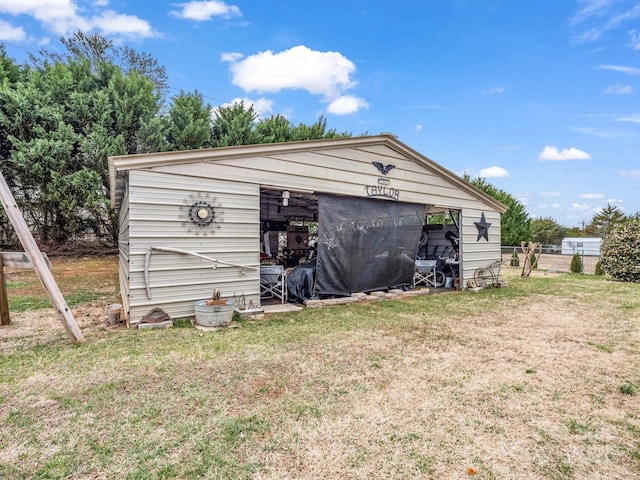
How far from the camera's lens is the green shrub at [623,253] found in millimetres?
10367

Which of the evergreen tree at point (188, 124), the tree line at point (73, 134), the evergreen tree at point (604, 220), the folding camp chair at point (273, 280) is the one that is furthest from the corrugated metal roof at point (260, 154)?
the evergreen tree at point (604, 220)

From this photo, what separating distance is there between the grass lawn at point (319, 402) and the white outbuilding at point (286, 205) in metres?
0.92

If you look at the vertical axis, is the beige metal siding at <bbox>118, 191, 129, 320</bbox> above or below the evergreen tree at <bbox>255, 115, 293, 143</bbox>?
below

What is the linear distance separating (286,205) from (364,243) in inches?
68.8

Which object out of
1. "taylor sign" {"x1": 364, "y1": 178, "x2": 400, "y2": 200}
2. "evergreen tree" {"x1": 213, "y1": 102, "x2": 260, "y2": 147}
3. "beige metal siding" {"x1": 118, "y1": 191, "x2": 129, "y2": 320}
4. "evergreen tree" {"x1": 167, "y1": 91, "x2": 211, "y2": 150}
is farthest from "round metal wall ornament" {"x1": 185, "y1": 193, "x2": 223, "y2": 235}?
"evergreen tree" {"x1": 213, "y1": 102, "x2": 260, "y2": 147}

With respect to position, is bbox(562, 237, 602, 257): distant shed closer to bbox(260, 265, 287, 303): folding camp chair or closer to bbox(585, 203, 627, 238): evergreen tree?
bbox(585, 203, 627, 238): evergreen tree

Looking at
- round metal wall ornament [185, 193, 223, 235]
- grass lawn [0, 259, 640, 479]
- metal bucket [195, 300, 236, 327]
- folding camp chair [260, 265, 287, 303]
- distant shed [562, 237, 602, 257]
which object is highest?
round metal wall ornament [185, 193, 223, 235]

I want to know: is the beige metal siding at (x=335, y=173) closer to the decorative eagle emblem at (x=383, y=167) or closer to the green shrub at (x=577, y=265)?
the decorative eagle emblem at (x=383, y=167)

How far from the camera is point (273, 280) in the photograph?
652 cm

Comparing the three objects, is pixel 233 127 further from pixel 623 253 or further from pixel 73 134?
pixel 623 253

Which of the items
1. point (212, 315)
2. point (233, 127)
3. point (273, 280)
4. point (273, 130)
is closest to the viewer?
point (212, 315)

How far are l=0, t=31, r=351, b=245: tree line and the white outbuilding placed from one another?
465 cm

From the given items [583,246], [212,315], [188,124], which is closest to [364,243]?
[212,315]

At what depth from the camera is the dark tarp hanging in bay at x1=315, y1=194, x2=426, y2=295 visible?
6.40 meters
